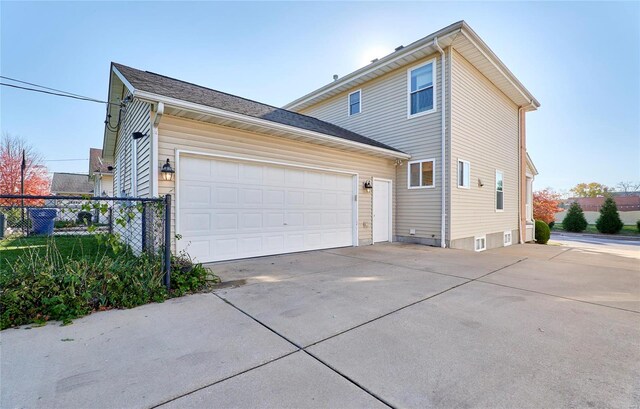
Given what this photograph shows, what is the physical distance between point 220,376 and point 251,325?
0.85 meters

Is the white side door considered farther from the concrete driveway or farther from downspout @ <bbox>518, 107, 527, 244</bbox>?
downspout @ <bbox>518, 107, 527, 244</bbox>

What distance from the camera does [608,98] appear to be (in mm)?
15148

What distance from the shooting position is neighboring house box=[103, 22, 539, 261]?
5.42 metres

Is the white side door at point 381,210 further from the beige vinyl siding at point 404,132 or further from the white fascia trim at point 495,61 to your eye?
the white fascia trim at point 495,61

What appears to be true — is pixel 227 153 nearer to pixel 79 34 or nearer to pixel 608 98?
pixel 79 34

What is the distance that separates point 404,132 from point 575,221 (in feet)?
82.7

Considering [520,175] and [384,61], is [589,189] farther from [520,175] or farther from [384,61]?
[384,61]

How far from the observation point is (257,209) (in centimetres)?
630

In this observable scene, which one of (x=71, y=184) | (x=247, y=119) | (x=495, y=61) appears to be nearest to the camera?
(x=247, y=119)

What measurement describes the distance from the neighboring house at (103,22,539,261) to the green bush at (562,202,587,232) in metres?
18.2

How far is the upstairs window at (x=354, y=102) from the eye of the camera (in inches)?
416

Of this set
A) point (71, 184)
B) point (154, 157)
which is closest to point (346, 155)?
point (154, 157)

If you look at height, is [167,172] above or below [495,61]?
below

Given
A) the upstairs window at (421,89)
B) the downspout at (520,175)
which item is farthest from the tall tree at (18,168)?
the downspout at (520,175)
